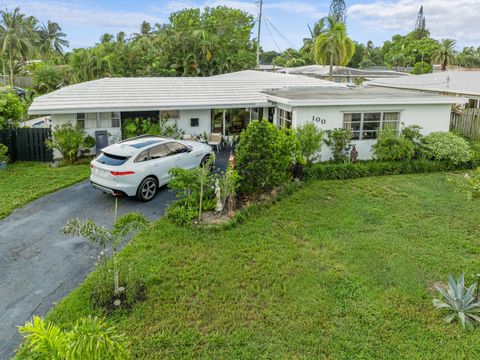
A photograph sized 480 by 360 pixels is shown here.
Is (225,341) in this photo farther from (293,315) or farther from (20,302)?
(20,302)

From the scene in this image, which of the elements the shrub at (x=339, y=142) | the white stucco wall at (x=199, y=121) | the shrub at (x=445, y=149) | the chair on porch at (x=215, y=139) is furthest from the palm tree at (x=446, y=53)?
the chair on porch at (x=215, y=139)

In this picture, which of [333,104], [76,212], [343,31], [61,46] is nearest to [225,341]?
[76,212]

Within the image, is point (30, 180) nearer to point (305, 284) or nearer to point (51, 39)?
point (305, 284)

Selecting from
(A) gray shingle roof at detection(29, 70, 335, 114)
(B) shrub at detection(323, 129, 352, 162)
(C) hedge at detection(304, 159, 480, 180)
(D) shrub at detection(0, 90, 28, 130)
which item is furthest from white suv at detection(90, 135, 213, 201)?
(D) shrub at detection(0, 90, 28, 130)

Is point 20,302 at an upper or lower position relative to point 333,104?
lower

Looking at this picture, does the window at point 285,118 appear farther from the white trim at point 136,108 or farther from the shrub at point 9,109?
the shrub at point 9,109

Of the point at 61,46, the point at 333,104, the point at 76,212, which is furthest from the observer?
the point at 61,46
